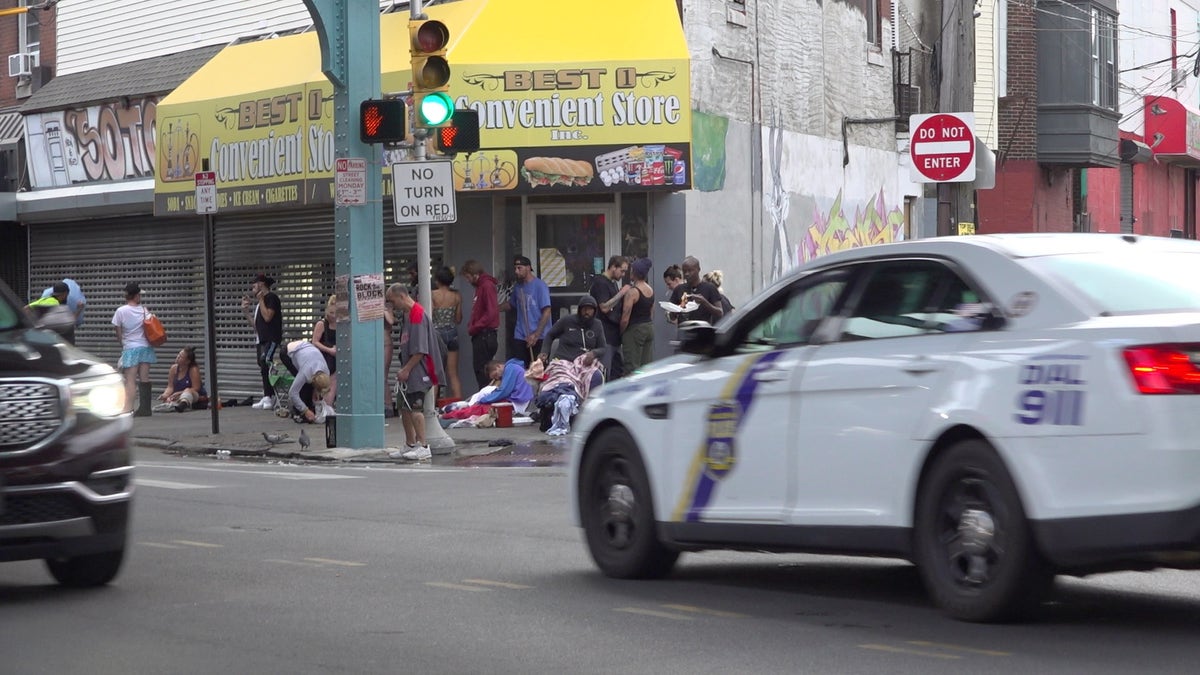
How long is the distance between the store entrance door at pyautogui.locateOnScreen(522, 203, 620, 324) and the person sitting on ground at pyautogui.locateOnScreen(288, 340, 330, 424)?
10.1ft

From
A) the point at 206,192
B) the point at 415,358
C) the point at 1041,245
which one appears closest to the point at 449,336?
the point at 206,192

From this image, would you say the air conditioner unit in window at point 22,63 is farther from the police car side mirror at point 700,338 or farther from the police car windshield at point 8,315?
the police car side mirror at point 700,338

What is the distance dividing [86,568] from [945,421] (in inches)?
167

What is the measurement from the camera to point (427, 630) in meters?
7.25

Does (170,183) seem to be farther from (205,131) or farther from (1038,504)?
(1038,504)

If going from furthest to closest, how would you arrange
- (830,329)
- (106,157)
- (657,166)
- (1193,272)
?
(106,157) → (657,166) → (830,329) → (1193,272)

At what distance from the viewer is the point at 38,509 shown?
792 centimetres

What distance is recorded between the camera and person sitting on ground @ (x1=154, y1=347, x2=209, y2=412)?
25.2 m

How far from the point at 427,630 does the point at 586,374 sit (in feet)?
39.3

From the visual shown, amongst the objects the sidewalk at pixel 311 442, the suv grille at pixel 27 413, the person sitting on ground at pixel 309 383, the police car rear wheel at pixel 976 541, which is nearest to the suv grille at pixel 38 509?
the suv grille at pixel 27 413

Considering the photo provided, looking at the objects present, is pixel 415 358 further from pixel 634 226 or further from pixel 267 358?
pixel 267 358

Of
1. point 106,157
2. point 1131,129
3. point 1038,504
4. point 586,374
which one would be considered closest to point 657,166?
point 586,374

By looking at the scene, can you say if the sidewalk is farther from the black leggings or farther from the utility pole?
the utility pole

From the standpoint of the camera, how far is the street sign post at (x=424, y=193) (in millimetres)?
17016
